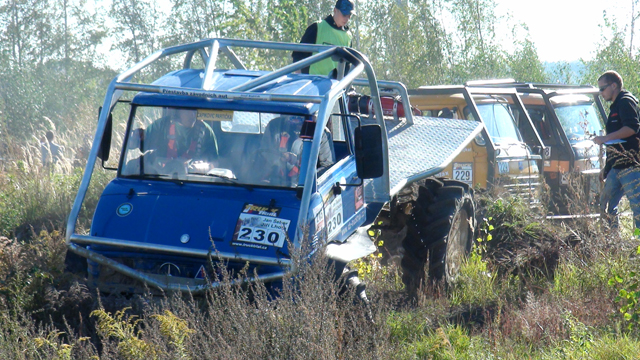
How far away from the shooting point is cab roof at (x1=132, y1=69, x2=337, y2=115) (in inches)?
211

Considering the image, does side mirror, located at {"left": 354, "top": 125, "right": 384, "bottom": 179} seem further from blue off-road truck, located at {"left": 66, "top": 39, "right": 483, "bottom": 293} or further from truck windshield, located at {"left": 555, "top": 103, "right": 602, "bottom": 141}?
truck windshield, located at {"left": 555, "top": 103, "right": 602, "bottom": 141}

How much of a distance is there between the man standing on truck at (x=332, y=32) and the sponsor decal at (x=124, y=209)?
3355mm

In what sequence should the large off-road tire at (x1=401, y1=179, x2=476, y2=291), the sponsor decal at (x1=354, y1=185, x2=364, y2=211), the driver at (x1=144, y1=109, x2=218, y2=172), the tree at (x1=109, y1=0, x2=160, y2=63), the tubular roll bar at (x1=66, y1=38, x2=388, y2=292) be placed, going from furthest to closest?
1. the tree at (x1=109, y1=0, x2=160, y2=63)
2. the large off-road tire at (x1=401, y1=179, x2=476, y2=291)
3. the sponsor decal at (x1=354, y1=185, x2=364, y2=211)
4. the driver at (x1=144, y1=109, x2=218, y2=172)
5. the tubular roll bar at (x1=66, y1=38, x2=388, y2=292)

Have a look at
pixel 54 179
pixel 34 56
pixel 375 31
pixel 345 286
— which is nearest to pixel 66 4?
pixel 34 56

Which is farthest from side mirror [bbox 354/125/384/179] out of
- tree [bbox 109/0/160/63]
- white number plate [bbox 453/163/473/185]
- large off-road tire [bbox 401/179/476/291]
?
tree [bbox 109/0/160/63]

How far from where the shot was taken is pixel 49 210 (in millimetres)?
10062

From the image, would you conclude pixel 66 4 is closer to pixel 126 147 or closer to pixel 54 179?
pixel 54 179

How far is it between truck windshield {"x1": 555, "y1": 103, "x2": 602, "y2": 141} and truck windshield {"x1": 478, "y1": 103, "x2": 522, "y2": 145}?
5.02ft

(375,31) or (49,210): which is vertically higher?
(375,31)

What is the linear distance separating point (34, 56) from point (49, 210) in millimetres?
24766

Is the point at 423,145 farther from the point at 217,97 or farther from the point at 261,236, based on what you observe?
the point at 261,236

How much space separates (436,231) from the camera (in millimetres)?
6664

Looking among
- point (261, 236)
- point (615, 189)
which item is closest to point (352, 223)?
point (261, 236)

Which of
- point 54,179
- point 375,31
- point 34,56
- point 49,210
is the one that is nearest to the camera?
point 49,210
